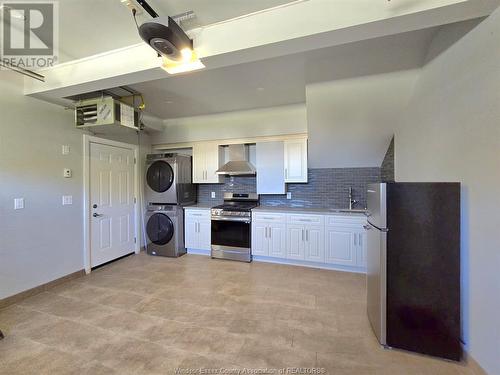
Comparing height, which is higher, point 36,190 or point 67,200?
point 36,190

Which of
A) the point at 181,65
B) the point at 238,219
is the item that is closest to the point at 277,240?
the point at 238,219

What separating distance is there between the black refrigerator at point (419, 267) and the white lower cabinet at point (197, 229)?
118 inches

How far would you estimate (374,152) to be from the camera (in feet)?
12.3

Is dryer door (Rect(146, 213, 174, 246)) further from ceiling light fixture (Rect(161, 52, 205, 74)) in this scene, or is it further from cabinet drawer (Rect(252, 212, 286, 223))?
ceiling light fixture (Rect(161, 52, 205, 74))

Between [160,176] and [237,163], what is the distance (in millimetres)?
1495

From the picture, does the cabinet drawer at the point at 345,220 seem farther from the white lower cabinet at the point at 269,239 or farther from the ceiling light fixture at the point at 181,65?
the ceiling light fixture at the point at 181,65

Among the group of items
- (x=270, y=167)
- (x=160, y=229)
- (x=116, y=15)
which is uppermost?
(x=116, y=15)

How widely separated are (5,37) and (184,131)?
2.80 m

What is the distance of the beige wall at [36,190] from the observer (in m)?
2.57

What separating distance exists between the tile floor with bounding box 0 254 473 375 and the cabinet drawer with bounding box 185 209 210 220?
1201mm

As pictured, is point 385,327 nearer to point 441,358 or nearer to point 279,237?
point 441,358

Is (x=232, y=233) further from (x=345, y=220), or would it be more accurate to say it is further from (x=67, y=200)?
(x=67, y=200)

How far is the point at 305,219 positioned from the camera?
3.67m

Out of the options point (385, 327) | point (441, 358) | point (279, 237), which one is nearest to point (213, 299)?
point (279, 237)
